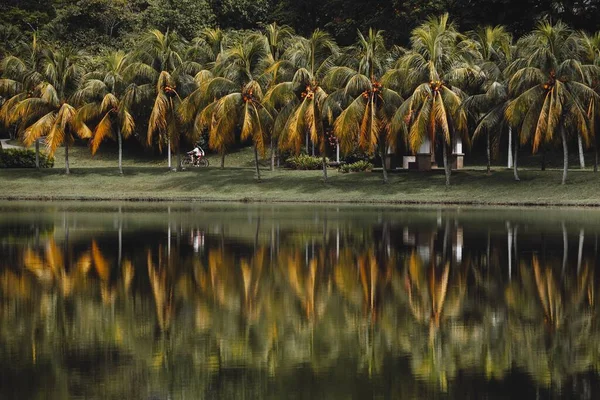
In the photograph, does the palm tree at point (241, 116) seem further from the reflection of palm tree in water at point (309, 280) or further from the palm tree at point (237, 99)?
the reflection of palm tree in water at point (309, 280)

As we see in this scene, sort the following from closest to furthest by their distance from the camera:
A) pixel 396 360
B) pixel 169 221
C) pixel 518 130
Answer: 1. pixel 396 360
2. pixel 169 221
3. pixel 518 130

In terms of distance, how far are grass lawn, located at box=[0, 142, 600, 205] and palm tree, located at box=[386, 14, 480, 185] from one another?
223cm

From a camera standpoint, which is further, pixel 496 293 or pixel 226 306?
pixel 496 293

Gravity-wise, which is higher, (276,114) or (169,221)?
(276,114)

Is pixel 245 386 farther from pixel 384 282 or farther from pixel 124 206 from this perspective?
pixel 124 206

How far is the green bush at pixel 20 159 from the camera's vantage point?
184 feet

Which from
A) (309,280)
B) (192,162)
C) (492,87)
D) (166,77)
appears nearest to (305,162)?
(192,162)

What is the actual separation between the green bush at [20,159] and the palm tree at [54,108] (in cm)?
291

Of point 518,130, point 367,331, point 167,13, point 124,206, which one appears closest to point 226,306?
point 367,331

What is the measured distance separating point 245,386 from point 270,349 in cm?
186

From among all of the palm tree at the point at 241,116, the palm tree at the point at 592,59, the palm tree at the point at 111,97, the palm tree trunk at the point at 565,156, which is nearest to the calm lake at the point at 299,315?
the palm tree trunk at the point at 565,156

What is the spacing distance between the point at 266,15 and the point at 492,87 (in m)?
29.9

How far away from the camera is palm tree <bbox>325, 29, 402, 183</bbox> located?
45688mm

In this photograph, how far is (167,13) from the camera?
2682 inches
